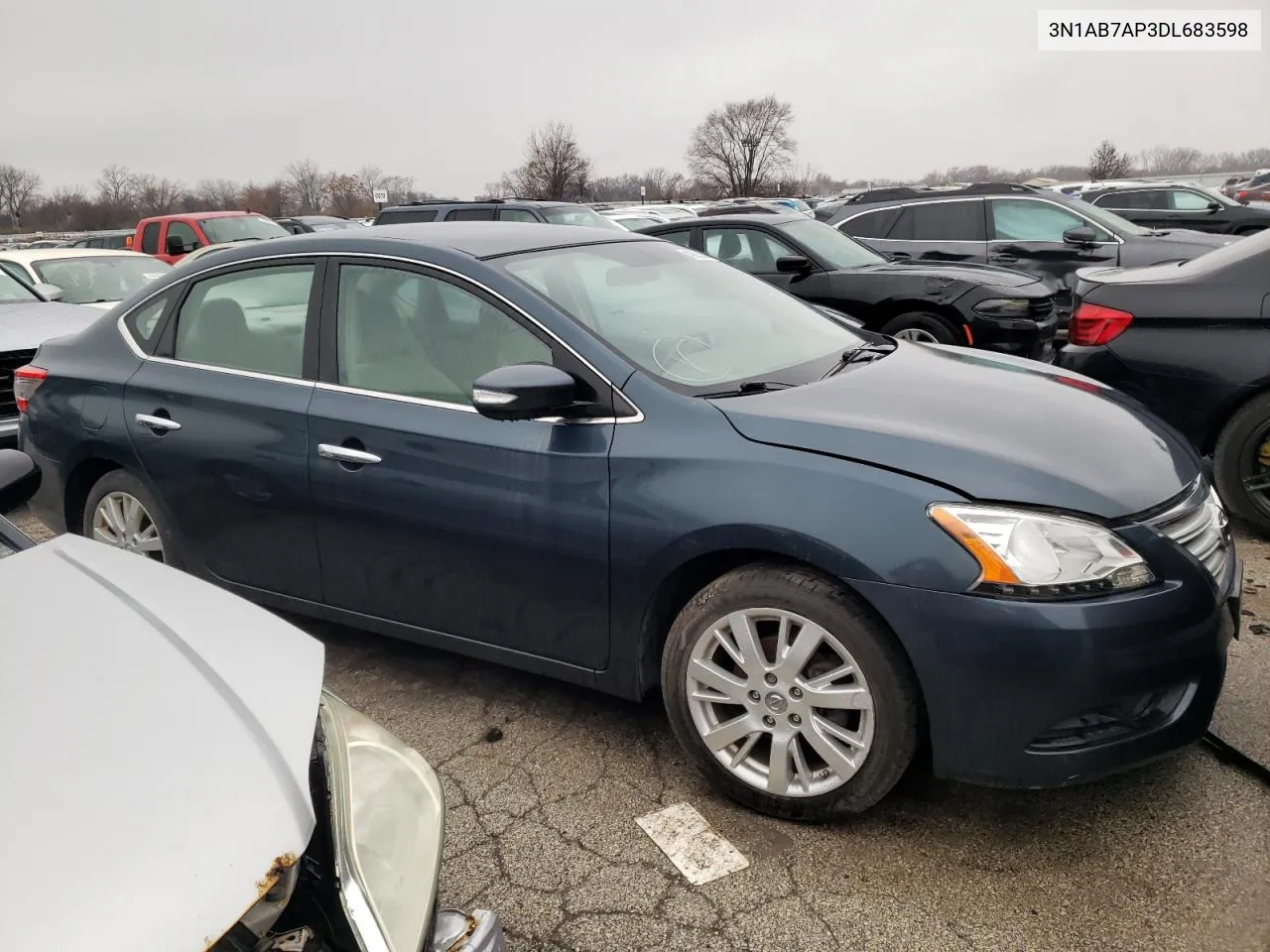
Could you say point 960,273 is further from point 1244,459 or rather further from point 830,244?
point 1244,459

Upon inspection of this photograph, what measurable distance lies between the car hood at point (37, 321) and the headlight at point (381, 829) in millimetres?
5857

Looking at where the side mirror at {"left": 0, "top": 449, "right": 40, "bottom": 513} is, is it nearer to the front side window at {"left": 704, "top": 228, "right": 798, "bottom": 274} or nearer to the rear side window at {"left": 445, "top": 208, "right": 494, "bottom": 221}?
the front side window at {"left": 704, "top": 228, "right": 798, "bottom": 274}

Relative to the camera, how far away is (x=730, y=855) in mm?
2523

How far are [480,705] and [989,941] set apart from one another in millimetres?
1806

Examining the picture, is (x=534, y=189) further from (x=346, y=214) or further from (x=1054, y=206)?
(x=1054, y=206)

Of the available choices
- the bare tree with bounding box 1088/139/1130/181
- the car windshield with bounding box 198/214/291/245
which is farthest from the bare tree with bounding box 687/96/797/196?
the car windshield with bounding box 198/214/291/245

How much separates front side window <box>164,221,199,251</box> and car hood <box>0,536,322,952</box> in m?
14.1

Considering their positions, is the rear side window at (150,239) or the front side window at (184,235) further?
the rear side window at (150,239)

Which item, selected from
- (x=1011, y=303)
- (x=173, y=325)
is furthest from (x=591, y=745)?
(x=1011, y=303)

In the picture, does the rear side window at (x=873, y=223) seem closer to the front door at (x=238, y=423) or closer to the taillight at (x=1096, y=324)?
the taillight at (x=1096, y=324)

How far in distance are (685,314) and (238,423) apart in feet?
5.36

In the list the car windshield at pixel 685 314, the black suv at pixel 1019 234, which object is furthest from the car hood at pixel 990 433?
the black suv at pixel 1019 234

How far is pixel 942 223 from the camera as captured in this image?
32.0 feet

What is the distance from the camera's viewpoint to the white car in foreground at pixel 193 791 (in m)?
1.16
